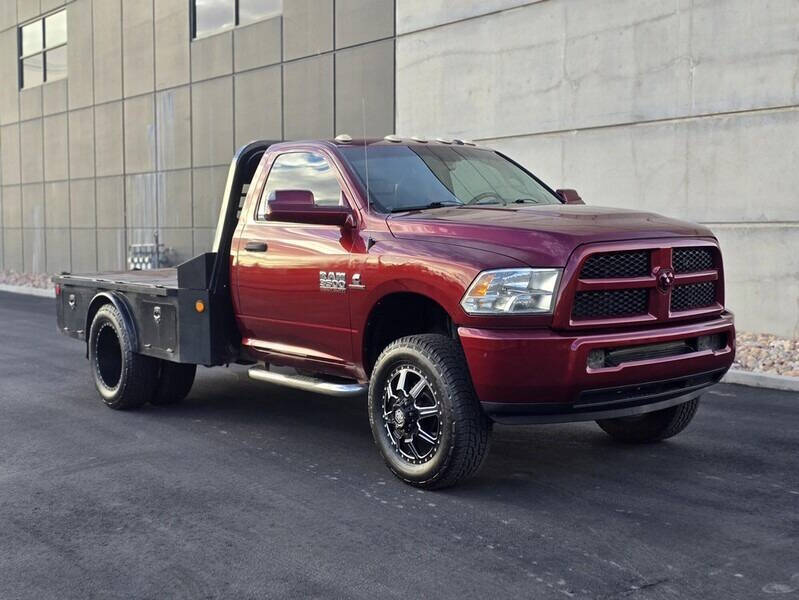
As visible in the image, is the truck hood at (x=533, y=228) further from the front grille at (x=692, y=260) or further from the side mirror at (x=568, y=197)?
the side mirror at (x=568, y=197)

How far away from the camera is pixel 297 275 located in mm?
6562

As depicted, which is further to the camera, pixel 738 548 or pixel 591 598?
pixel 738 548

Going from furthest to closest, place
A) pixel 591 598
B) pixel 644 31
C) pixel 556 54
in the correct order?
pixel 556 54
pixel 644 31
pixel 591 598

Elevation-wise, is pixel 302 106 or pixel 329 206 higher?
pixel 302 106

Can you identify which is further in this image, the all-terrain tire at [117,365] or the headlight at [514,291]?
the all-terrain tire at [117,365]

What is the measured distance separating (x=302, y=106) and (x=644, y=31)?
815 cm

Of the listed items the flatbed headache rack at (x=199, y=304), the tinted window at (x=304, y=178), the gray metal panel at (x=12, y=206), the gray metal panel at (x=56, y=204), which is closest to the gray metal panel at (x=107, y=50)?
the gray metal panel at (x=56, y=204)

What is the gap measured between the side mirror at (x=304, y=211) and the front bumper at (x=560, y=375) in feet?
4.26

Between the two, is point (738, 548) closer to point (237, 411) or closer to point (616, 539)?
point (616, 539)

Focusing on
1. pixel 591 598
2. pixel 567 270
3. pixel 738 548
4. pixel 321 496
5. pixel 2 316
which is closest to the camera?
pixel 591 598

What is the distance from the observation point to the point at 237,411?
8.04 metres

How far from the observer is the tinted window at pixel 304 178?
6598mm

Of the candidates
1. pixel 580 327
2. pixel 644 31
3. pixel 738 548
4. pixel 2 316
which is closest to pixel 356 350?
pixel 580 327

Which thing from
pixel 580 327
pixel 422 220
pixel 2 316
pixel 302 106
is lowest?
pixel 2 316
